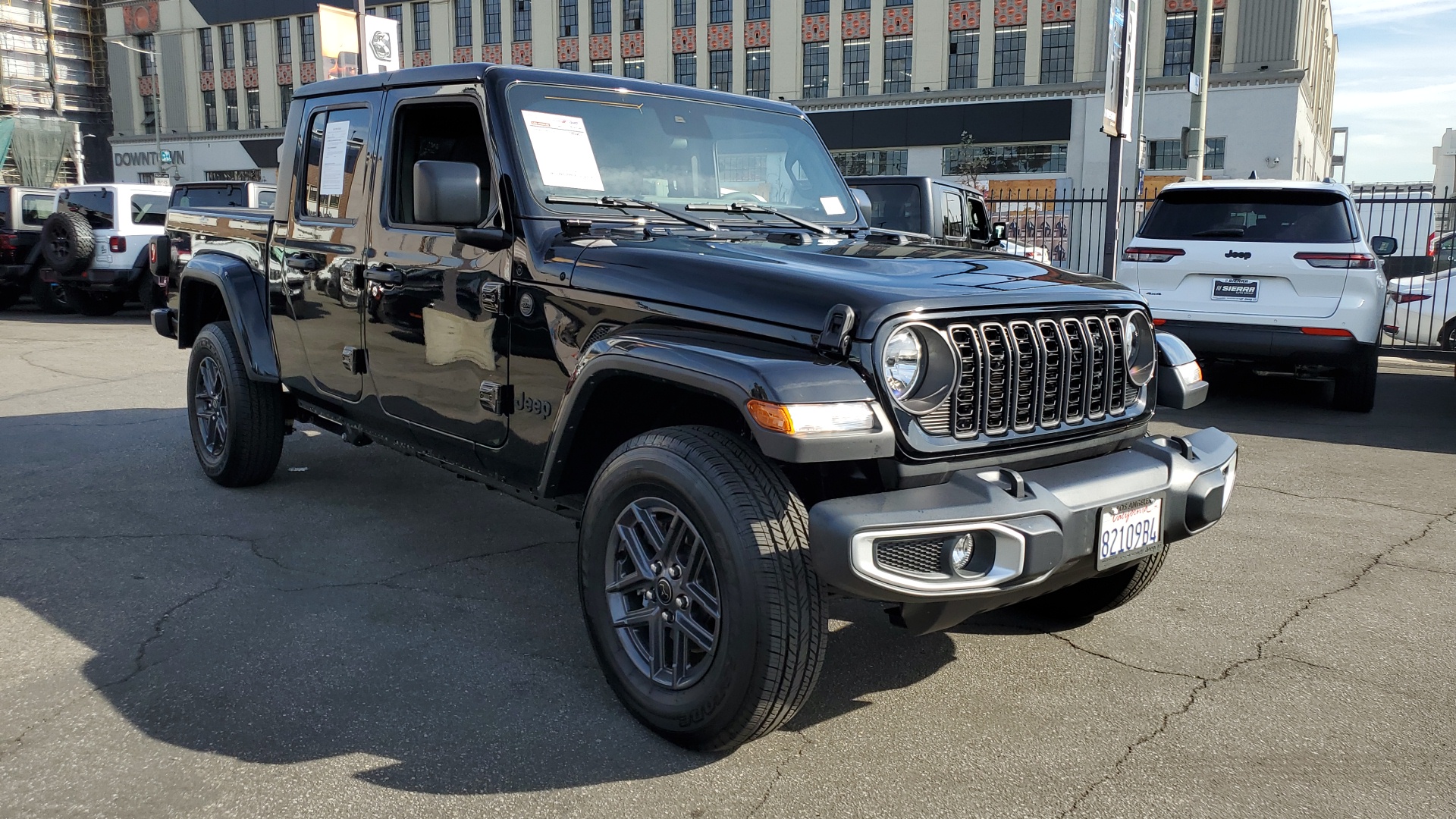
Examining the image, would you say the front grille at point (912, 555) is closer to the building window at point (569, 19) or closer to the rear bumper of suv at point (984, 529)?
the rear bumper of suv at point (984, 529)

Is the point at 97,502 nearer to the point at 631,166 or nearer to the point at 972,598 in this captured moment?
the point at 631,166

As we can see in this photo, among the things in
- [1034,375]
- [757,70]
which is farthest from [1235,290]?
[757,70]

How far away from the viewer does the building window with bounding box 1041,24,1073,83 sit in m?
38.7

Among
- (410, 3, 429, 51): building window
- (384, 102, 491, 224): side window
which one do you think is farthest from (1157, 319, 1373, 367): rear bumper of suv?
(410, 3, 429, 51): building window

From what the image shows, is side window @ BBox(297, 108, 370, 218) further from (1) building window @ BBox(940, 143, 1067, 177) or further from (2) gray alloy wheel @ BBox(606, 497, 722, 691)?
(1) building window @ BBox(940, 143, 1067, 177)

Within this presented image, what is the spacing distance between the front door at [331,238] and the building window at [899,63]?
1521 inches

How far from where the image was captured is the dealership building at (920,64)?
3675 centimetres

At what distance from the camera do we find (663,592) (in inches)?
123

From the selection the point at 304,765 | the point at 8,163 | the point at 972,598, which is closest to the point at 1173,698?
the point at 972,598

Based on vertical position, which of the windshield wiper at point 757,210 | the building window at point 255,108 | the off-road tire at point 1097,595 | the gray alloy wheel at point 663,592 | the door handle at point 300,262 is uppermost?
the building window at point 255,108

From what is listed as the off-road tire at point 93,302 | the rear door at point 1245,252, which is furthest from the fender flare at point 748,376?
the off-road tire at point 93,302

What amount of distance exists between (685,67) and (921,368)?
44.3 m

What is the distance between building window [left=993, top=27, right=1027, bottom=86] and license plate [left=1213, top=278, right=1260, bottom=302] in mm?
33061

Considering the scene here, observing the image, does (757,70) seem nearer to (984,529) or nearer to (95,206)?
(95,206)
